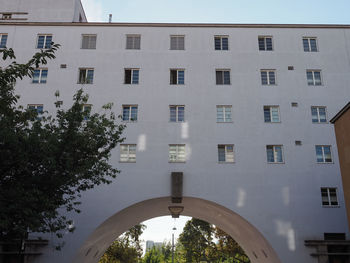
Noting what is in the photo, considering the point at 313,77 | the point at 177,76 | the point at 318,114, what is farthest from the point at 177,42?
Result: the point at 318,114

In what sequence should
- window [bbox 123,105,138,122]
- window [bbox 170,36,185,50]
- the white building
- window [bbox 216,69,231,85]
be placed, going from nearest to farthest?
the white building, window [bbox 123,105,138,122], window [bbox 216,69,231,85], window [bbox 170,36,185,50]

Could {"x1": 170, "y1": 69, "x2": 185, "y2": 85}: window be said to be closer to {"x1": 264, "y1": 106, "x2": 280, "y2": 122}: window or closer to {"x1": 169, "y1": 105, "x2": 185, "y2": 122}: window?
{"x1": 169, "y1": 105, "x2": 185, "y2": 122}: window

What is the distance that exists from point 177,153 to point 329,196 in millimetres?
9458

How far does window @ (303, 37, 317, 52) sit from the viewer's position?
83.0 feet

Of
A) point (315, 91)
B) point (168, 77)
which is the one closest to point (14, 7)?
point (168, 77)

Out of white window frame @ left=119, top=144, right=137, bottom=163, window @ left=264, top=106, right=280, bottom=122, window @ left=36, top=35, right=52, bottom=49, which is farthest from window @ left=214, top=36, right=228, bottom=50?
window @ left=36, top=35, right=52, bottom=49

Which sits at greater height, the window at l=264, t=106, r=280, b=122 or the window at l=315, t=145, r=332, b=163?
the window at l=264, t=106, r=280, b=122

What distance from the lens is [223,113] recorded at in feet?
77.2

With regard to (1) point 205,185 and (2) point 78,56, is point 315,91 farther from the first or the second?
(2) point 78,56

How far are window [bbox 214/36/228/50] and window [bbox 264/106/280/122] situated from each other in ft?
17.1

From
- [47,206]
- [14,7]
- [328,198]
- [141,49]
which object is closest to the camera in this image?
[47,206]

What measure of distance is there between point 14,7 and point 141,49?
11538 millimetres

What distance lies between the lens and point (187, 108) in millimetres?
23500

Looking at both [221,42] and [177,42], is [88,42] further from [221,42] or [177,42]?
[221,42]
